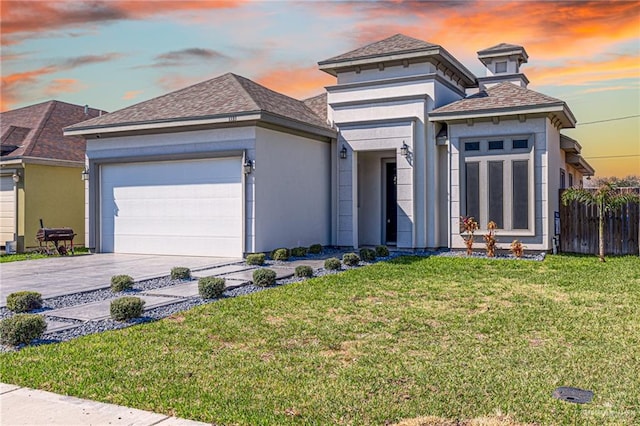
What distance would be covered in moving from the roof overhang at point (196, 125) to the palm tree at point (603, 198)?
7.04 m

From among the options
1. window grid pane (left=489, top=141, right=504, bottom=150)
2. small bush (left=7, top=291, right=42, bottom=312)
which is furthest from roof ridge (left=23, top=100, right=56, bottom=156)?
window grid pane (left=489, top=141, right=504, bottom=150)

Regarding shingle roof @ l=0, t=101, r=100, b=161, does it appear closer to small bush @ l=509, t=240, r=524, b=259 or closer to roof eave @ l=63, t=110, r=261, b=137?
roof eave @ l=63, t=110, r=261, b=137

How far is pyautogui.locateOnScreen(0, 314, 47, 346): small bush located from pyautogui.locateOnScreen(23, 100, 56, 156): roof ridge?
44.2 ft

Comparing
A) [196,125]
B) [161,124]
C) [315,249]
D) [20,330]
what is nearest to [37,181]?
[161,124]

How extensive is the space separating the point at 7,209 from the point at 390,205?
12728 mm

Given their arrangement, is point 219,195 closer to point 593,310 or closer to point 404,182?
point 404,182

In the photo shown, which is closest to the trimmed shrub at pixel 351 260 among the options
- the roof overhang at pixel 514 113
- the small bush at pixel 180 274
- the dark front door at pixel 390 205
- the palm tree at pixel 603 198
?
the small bush at pixel 180 274

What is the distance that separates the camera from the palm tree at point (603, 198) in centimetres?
1345

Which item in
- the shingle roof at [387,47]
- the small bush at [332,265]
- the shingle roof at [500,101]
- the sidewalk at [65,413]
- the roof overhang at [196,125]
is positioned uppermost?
the shingle roof at [387,47]

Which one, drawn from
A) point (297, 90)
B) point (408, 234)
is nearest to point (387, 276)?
point (408, 234)

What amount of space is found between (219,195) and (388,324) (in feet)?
27.3

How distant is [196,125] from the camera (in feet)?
45.6

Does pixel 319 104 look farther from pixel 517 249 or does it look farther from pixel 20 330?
pixel 20 330

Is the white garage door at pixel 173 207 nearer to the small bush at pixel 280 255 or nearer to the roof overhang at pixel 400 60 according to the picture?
the small bush at pixel 280 255
